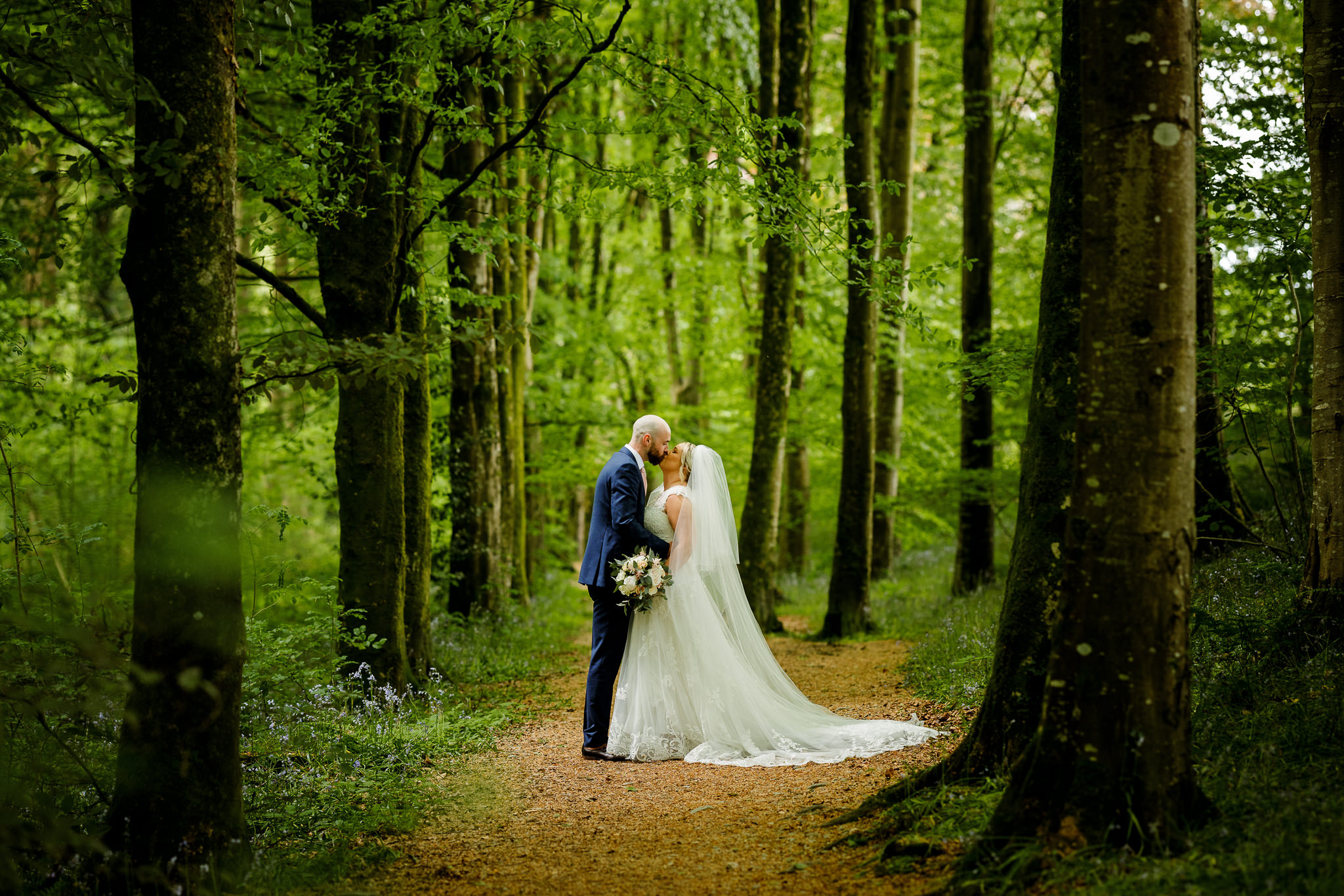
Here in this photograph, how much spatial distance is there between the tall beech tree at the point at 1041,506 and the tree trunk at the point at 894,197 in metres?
8.85

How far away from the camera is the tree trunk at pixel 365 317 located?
719 centimetres

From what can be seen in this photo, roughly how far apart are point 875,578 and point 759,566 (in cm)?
589

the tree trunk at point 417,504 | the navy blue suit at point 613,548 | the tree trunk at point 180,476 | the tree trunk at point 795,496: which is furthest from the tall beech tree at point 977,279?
the tree trunk at point 180,476

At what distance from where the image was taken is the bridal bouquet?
22.7 ft

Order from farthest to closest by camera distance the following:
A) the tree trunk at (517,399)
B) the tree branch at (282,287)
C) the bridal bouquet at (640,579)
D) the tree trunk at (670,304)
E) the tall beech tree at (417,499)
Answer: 1. the tree trunk at (670,304)
2. the tree trunk at (517,399)
3. the tall beech tree at (417,499)
4. the bridal bouquet at (640,579)
5. the tree branch at (282,287)

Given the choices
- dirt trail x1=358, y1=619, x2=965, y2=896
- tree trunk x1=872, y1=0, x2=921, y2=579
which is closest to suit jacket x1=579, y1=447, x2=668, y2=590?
dirt trail x1=358, y1=619, x2=965, y2=896

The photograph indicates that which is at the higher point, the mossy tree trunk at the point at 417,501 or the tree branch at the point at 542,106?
the tree branch at the point at 542,106

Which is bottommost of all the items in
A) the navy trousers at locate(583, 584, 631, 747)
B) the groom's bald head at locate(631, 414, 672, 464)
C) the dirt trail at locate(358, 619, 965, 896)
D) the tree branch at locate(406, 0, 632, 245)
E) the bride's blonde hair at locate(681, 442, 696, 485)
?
the dirt trail at locate(358, 619, 965, 896)

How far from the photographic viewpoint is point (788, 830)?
452 cm

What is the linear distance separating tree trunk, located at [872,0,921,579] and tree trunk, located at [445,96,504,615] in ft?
19.9

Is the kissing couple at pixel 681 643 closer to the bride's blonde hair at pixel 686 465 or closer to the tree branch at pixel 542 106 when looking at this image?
the bride's blonde hair at pixel 686 465

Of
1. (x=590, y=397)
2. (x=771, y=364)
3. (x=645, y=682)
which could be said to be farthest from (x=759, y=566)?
(x=590, y=397)

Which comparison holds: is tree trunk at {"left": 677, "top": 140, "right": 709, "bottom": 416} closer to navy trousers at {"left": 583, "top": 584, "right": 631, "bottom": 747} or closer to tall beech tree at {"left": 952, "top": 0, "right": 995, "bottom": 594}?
tall beech tree at {"left": 952, "top": 0, "right": 995, "bottom": 594}

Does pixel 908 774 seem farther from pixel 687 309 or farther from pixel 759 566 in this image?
pixel 687 309
